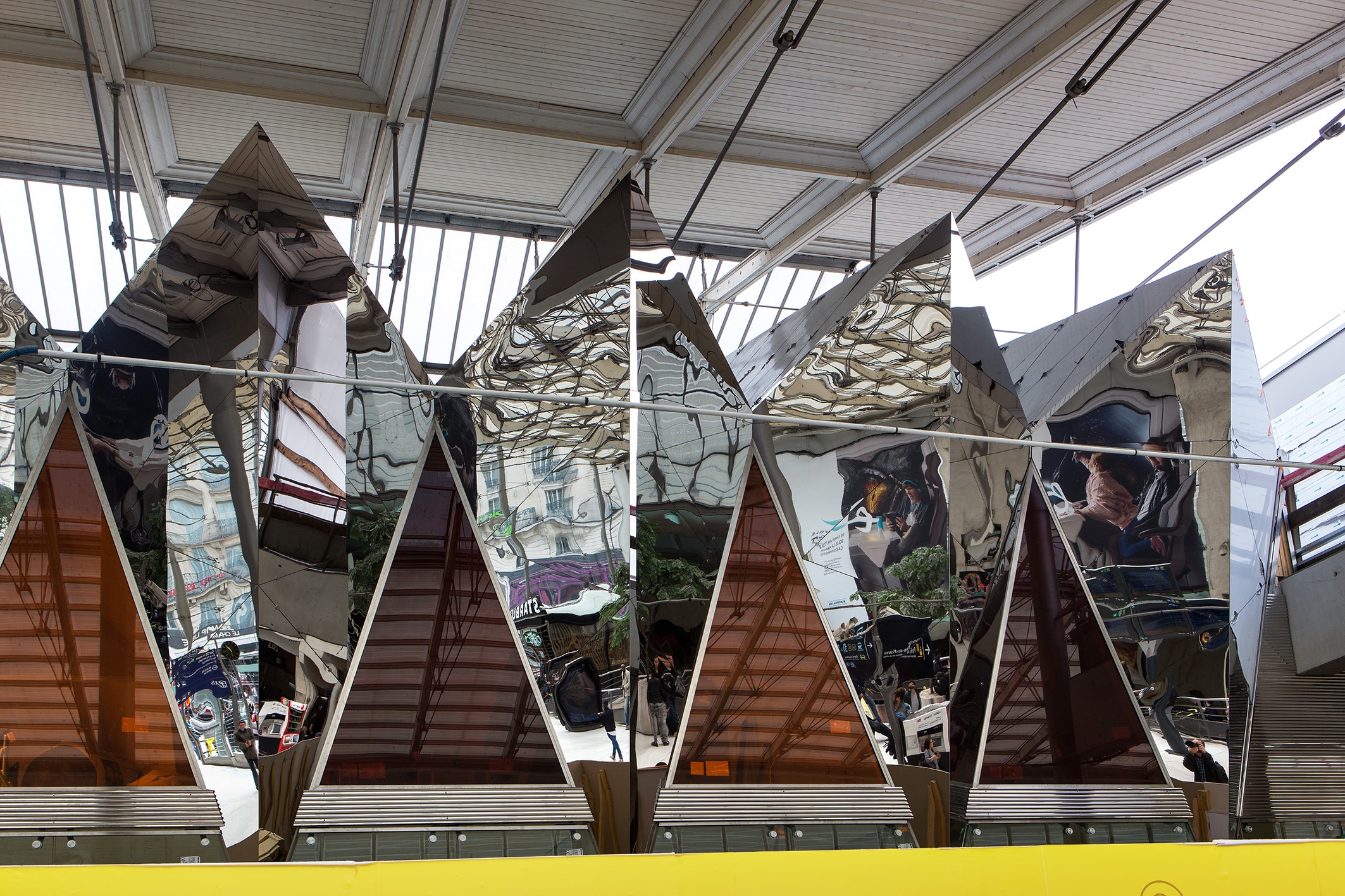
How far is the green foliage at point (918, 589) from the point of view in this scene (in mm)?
10211

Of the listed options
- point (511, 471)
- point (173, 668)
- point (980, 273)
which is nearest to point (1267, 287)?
point (980, 273)

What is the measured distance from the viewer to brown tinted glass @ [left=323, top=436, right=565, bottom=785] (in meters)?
8.67

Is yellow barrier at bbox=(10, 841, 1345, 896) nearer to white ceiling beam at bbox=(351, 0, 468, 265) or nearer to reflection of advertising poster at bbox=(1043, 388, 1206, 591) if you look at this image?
reflection of advertising poster at bbox=(1043, 388, 1206, 591)

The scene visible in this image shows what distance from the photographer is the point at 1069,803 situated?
10.3 metres

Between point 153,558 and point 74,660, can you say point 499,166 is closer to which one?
point 153,558

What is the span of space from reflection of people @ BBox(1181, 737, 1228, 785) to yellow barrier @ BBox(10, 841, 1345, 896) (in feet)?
9.44

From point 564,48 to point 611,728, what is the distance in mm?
7673

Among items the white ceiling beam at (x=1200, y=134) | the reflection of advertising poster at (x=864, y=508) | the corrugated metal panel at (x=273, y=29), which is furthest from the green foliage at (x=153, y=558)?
the white ceiling beam at (x=1200, y=134)

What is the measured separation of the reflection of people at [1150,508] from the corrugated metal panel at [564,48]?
7052 millimetres

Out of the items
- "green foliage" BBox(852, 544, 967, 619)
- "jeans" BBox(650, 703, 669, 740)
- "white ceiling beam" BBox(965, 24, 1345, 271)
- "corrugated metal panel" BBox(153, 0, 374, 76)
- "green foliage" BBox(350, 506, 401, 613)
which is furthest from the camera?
"white ceiling beam" BBox(965, 24, 1345, 271)

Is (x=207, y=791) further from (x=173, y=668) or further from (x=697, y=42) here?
(x=697, y=42)

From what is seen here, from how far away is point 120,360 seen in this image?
23.0ft

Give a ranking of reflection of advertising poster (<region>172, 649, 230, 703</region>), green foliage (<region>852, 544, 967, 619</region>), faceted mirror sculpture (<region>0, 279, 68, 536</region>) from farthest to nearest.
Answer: green foliage (<region>852, 544, 967, 619</region>) → faceted mirror sculpture (<region>0, 279, 68, 536</region>) → reflection of advertising poster (<region>172, 649, 230, 703</region>)

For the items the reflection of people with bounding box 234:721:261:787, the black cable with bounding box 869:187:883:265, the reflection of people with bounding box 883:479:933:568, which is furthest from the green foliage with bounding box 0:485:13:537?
the black cable with bounding box 869:187:883:265
